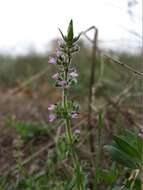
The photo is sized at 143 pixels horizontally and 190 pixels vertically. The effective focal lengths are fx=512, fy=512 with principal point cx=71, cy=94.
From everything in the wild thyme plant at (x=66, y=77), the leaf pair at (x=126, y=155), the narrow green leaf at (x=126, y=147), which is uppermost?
the wild thyme plant at (x=66, y=77)

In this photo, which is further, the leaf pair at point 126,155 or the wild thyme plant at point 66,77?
the leaf pair at point 126,155

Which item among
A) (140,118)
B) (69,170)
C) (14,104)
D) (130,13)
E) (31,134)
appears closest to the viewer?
(69,170)

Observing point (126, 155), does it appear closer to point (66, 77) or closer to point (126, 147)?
point (126, 147)

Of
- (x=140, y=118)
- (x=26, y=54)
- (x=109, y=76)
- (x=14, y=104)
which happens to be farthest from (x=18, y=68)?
(x=140, y=118)

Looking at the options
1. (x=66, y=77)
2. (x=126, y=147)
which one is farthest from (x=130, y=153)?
(x=66, y=77)

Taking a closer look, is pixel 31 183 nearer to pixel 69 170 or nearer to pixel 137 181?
pixel 69 170

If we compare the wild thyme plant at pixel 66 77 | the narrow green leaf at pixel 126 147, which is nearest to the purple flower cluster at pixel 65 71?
the wild thyme plant at pixel 66 77

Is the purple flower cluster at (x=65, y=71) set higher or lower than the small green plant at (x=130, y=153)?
higher

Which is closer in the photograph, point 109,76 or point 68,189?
point 68,189

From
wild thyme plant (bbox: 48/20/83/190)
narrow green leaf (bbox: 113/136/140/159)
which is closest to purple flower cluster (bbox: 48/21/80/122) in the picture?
wild thyme plant (bbox: 48/20/83/190)

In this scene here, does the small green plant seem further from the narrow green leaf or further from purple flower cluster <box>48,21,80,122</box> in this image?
purple flower cluster <box>48,21,80,122</box>

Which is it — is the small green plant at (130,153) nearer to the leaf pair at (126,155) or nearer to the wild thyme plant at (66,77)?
the leaf pair at (126,155)
